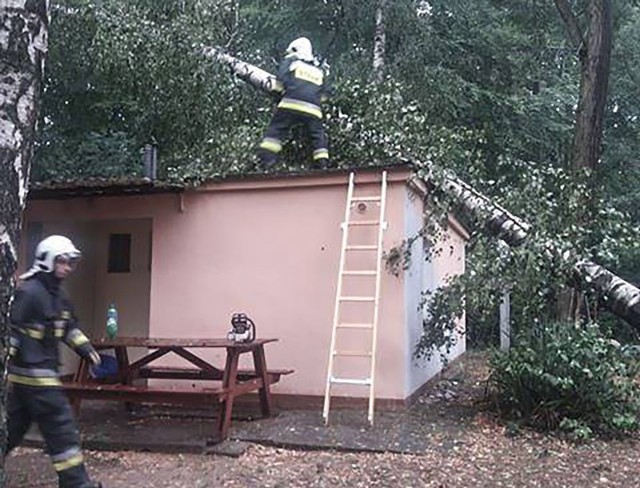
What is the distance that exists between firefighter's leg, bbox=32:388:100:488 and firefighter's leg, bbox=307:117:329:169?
468 centimetres

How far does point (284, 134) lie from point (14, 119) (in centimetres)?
511

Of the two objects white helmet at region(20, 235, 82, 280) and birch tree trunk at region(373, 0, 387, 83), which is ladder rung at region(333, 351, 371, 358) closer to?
white helmet at region(20, 235, 82, 280)

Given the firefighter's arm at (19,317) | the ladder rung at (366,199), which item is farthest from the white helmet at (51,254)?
the ladder rung at (366,199)

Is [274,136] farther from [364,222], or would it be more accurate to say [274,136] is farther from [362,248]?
[362,248]

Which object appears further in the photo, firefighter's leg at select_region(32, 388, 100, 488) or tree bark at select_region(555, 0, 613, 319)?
tree bark at select_region(555, 0, 613, 319)

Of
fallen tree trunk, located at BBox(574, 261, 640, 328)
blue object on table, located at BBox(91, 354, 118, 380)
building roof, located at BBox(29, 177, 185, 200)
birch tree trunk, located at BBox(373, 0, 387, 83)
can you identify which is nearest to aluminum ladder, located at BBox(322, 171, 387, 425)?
building roof, located at BBox(29, 177, 185, 200)

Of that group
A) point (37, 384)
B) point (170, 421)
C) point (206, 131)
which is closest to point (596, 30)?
point (206, 131)

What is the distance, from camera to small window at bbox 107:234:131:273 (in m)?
10.1

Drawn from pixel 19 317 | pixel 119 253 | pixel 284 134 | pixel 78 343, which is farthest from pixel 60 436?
pixel 119 253

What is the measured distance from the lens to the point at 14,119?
3898 millimetres

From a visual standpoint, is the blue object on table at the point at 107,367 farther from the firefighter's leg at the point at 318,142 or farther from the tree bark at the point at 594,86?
the tree bark at the point at 594,86

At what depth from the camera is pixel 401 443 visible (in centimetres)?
628

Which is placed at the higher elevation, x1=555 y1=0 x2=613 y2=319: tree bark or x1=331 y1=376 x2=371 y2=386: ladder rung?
x1=555 y1=0 x2=613 y2=319: tree bark

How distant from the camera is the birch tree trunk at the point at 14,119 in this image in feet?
12.5
